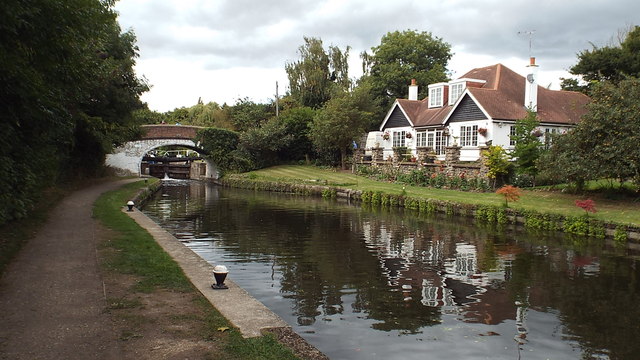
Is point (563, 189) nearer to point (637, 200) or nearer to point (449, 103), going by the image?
point (637, 200)

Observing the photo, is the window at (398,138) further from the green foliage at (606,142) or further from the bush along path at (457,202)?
the green foliage at (606,142)

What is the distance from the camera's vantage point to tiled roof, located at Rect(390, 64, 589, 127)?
3238 cm

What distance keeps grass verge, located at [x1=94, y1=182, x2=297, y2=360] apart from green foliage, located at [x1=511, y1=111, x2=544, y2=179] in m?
18.8

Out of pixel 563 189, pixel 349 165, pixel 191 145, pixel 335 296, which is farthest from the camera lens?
pixel 191 145

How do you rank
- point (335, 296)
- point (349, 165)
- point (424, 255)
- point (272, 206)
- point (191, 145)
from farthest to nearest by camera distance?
point (191, 145) → point (349, 165) → point (272, 206) → point (424, 255) → point (335, 296)

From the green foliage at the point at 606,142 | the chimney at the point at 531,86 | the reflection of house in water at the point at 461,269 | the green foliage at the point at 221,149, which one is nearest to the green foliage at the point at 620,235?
the reflection of house in water at the point at 461,269

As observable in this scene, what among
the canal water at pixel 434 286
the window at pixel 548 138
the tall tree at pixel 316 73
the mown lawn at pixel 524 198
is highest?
the tall tree at pixel 316 73

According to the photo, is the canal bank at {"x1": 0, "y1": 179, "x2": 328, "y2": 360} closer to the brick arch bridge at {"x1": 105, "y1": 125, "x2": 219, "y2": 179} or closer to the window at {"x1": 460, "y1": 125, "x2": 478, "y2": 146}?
the window at {"x1": 460, "y1": 125, "x2": 478, "y2": 146}

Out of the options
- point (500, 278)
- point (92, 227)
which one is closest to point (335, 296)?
point (500, 278)

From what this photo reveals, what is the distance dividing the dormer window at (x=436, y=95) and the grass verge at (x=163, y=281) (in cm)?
2851

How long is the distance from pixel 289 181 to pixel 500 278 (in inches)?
1062

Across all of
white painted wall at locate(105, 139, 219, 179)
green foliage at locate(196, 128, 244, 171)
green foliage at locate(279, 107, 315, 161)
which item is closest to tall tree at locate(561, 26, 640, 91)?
green foliage at locate(279, 107, 315, 161)

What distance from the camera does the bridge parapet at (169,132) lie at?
4666cm

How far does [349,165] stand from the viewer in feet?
138
